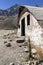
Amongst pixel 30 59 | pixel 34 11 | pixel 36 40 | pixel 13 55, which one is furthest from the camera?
pixel 34 11

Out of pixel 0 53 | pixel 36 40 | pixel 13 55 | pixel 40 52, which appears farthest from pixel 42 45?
→ pixel 0 53

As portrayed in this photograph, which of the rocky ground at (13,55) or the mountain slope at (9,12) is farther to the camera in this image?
the mountain slope at (9,12)

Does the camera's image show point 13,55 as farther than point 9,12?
No

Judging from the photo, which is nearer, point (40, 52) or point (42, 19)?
point (40, 52)

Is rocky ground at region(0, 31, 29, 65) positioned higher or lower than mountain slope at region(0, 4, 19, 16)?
lower

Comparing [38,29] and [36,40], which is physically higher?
[38,29]

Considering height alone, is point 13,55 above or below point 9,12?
below

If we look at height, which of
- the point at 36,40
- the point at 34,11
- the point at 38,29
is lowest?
the point at 36,40

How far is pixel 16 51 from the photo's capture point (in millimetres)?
12734

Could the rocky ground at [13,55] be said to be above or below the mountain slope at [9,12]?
below

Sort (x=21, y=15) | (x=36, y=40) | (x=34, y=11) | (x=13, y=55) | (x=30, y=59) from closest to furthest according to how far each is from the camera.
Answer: (x=30, y=59), (x=13, y=55), (x=36, y=40), (x=34, y=11), (x=21, y=15)

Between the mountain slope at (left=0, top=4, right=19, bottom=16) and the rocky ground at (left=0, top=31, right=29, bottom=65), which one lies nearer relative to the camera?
the rocky ground at (left=0, top=31, right=29, bottom=65)

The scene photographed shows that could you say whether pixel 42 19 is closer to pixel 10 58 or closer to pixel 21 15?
pixel 10 58

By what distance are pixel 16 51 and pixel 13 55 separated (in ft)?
3.19
